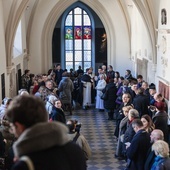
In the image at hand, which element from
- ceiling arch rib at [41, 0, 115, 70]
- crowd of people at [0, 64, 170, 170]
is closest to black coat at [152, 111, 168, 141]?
crowd of people at [0, 64, 170, 170]

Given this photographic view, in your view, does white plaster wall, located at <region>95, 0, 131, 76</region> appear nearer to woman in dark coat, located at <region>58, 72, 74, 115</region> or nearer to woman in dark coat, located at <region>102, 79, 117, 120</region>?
woman in dark coat, located at <region>58, 72, 74, 115</region>

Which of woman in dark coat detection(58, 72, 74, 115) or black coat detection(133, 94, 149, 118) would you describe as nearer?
black coat detection(133, 94, 149, 118)

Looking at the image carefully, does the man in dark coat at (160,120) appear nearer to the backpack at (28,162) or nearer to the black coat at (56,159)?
the black coat at (56,159)

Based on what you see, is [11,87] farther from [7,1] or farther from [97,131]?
[97,131]

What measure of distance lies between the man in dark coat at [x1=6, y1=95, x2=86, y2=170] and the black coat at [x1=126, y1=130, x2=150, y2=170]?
4.41 metres

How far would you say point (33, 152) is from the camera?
221 cm

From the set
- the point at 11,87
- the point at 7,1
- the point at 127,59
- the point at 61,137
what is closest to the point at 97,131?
the point at 11,87

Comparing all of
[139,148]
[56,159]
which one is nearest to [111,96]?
[139,148]

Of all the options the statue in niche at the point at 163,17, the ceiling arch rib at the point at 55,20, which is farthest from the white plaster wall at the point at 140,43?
the statue in niche at the point at 163,17

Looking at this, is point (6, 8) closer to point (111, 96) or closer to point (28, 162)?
point (111, 96)

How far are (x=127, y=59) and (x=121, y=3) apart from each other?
2.80 m

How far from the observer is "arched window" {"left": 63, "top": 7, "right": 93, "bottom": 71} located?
77.4ft

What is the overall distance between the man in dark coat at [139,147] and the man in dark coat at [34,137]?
442 centimetres

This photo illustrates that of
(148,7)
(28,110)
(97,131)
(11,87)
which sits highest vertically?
(148,7)
